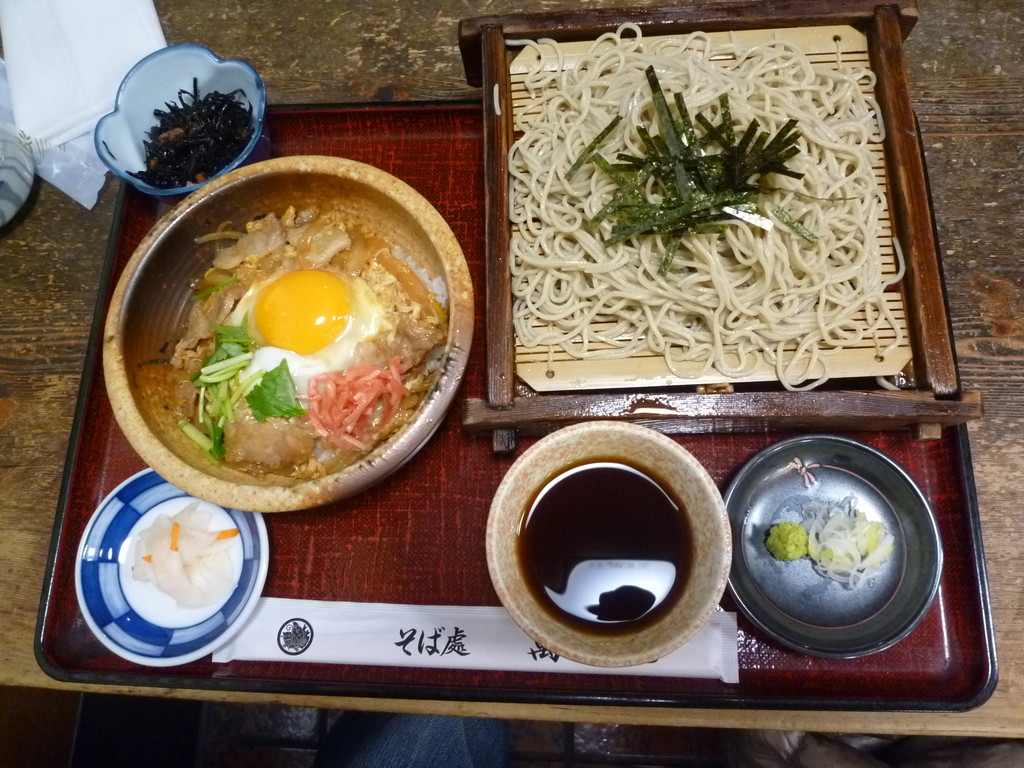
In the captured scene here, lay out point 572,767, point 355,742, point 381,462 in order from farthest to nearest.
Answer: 1. point 572,767
2. point 355,742
3. point 381,462

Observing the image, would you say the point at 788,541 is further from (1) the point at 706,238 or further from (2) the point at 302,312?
(2) the point at 302,312

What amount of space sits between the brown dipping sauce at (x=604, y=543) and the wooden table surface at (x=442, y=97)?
1.11ft

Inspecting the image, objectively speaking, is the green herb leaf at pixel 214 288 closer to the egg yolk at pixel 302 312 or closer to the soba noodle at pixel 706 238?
the egg yolk at pixel 302 312

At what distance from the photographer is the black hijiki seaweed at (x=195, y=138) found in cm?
209

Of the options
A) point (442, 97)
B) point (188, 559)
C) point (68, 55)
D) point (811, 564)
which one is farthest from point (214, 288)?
point (811, 564)

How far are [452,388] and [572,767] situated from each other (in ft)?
6.57

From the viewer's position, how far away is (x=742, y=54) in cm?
194

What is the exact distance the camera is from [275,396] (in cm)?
181

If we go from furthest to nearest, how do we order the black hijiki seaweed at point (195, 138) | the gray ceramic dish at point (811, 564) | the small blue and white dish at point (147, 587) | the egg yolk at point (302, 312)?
1. the black hijiki seaweed at point (195, 138)
2. the egg yolk at point (302, 312)
3. the small blue and white dish at point (147, 587)
4. the gray ceramic dish at point (811, 564)

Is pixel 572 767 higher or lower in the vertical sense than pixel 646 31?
lower

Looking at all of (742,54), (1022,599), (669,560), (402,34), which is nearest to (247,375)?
(669,560)

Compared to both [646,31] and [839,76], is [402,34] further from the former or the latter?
[839,76]

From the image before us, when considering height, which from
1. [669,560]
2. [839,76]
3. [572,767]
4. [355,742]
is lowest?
[572,767]

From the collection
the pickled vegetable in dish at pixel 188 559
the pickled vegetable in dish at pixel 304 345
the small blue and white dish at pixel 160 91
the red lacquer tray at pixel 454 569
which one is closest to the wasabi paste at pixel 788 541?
the red lacquer tray at pixel 454 569
